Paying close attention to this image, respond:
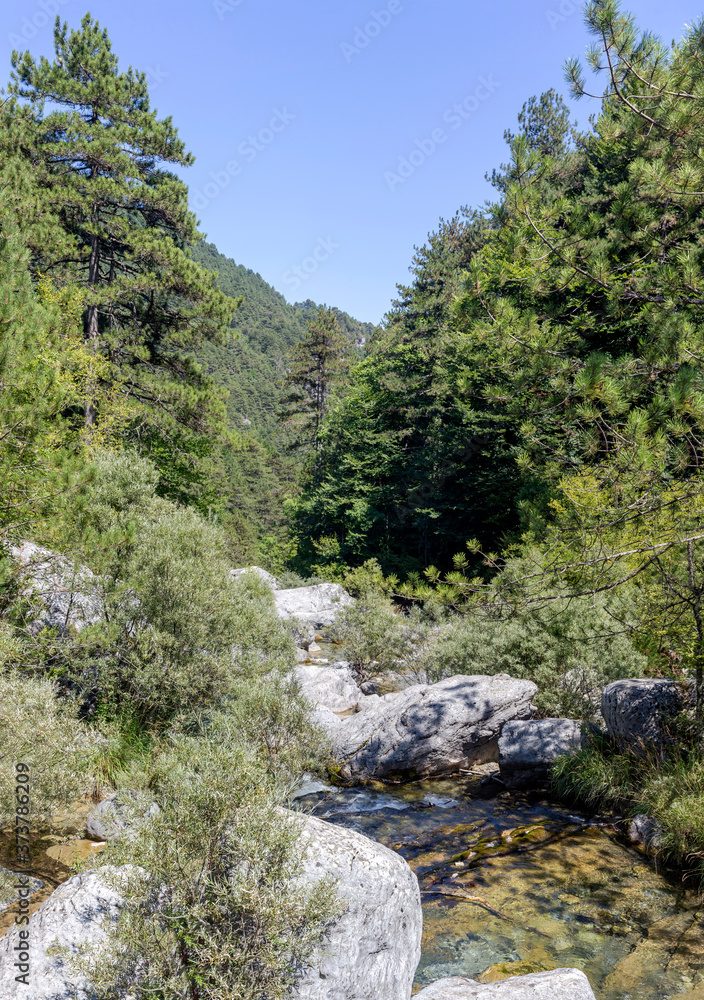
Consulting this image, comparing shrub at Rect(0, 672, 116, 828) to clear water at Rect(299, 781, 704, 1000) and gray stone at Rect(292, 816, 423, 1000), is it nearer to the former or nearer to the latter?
gray stone at Rect(292, 816, 423, 1000)

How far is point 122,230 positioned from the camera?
661 inches

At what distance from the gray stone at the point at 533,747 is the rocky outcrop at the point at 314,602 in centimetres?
1388

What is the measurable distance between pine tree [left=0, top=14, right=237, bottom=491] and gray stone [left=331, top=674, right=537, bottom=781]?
1070cm

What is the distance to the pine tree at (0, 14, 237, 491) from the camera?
15.4 meters

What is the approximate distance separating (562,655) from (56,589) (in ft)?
27.7

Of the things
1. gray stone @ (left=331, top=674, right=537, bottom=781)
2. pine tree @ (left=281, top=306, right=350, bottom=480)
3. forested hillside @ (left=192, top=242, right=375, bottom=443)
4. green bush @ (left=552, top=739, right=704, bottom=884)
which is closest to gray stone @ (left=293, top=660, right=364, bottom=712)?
gray stone @ (left=331, top=674, right=537, bottom=781)

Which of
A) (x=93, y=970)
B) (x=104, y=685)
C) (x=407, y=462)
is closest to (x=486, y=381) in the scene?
(x=407, y=462)

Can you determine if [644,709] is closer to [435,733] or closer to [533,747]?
[533,747]

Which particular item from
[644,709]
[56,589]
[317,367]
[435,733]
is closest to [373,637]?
[435,733]

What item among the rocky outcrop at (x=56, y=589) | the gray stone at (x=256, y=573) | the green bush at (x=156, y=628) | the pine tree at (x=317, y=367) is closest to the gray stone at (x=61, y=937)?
the green bush at (x=156, y=628)

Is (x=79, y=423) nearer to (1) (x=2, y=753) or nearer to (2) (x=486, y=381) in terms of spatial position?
(1) (x=2, y=753)

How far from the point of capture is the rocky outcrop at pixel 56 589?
25.0 feet

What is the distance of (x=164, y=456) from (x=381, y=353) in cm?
2078

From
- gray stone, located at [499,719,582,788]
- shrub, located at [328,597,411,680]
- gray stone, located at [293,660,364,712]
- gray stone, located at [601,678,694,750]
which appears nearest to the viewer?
gray stone, located at [601,678,694,750]
